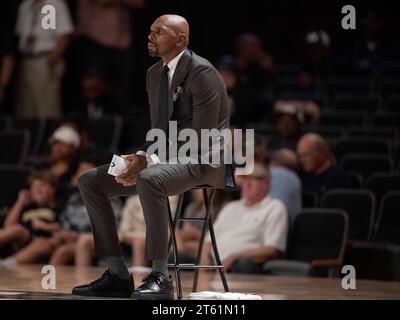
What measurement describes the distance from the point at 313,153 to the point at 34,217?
2393mm

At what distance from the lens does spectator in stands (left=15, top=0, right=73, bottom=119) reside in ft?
36.2

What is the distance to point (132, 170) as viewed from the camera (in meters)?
4.95

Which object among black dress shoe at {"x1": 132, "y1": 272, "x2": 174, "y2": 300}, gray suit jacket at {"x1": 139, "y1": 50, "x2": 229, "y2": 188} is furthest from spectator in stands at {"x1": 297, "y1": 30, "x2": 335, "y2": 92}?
black dress shoe at {"x1": 132, "y1": 272, "x2": 174, "y2": 300}

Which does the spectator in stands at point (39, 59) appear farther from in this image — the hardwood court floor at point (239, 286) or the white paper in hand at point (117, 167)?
the white paper in hand at point (117, 167)

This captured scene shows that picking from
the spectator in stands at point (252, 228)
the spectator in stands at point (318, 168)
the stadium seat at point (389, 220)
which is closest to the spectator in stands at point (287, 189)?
the spectator in stands at point (252, 228)

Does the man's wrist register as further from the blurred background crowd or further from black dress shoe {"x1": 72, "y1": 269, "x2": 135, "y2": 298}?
the blurred background crowd

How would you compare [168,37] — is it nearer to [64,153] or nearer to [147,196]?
[147,196]

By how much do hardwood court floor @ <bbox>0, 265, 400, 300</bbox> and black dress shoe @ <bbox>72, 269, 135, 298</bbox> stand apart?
109 millimetres

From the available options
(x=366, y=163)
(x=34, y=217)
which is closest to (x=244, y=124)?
(x=366, y=163)

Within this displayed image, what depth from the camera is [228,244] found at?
25.4 feet

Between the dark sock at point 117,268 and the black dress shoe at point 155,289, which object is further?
the dark sock at point 117,268

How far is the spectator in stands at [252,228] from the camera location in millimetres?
7547

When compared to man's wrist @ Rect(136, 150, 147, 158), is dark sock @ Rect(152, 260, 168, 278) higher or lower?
lower

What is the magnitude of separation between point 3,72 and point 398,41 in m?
5.16
